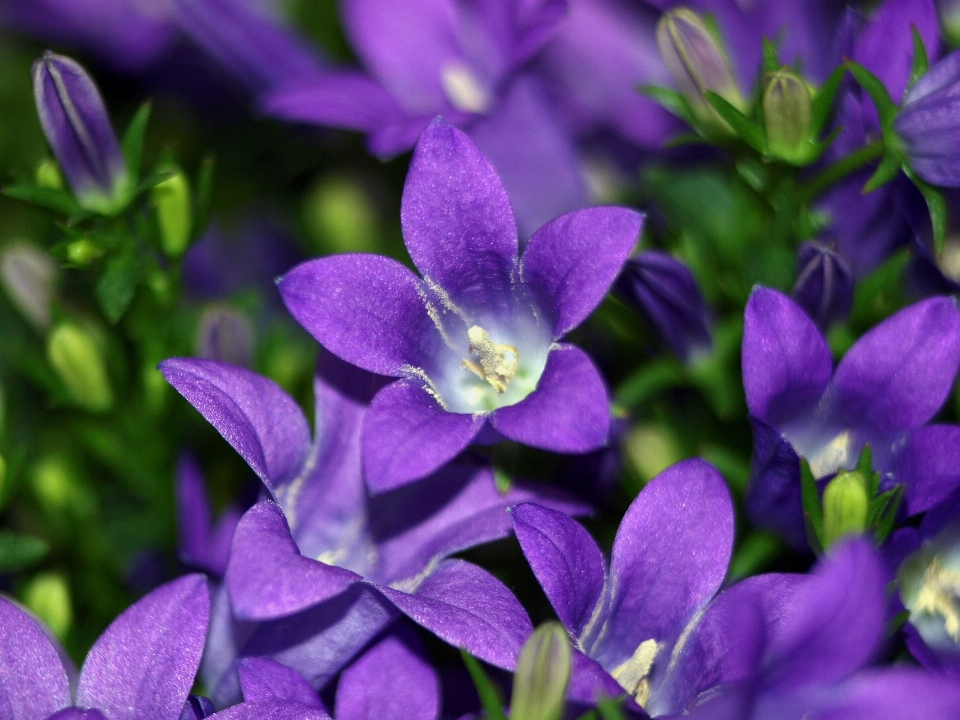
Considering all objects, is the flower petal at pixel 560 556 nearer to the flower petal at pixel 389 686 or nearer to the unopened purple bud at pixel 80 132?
the flower petal at pixel 389 686

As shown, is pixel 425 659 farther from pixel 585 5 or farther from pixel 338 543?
pixel 585 5

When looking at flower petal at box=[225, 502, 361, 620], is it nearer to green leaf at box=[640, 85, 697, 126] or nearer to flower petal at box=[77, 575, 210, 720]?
flower petal at box=[77, 575, 210, 720]

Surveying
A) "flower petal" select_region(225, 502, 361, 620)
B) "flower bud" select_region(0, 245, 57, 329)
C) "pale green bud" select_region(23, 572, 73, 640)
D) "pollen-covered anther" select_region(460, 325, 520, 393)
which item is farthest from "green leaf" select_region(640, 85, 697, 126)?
"pale green bud" select_region(23, 572, 73, 640)

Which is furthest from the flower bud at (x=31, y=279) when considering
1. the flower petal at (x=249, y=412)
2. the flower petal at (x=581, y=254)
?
the flower petal at (x=581, y=254)

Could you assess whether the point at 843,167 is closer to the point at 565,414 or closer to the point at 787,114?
the point at 787,114

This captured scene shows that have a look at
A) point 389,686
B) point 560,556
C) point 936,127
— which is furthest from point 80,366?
point 936,127

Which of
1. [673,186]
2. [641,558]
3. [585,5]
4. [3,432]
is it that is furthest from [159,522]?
[585,5]
